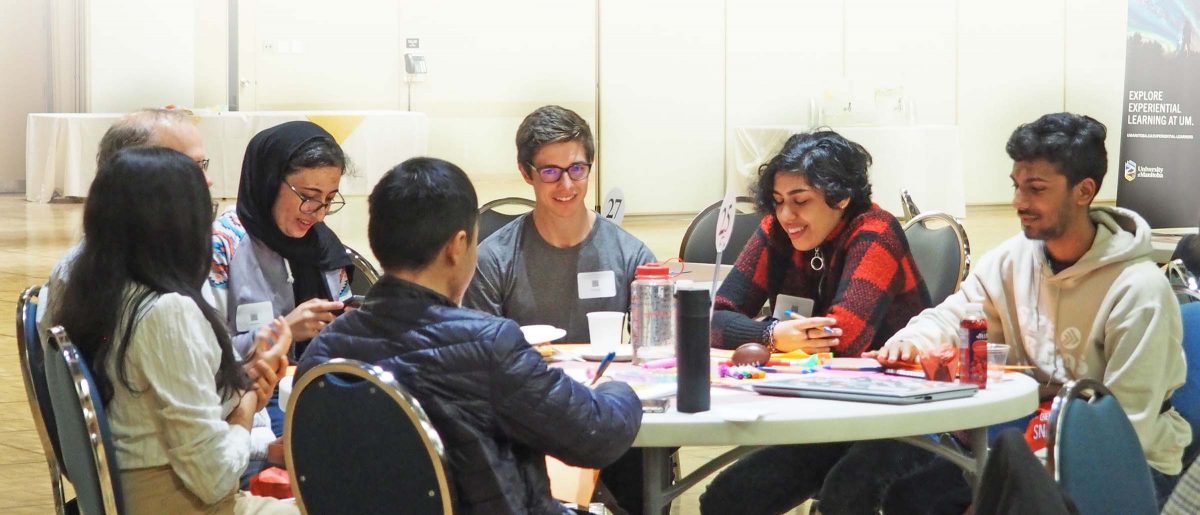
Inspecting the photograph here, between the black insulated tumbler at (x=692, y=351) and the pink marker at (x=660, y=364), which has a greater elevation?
the black insulated tumbler at (x=692, y=351)

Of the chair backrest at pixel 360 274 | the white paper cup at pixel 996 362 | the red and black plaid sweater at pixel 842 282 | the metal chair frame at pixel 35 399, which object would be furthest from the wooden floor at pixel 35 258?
the white paper cup at pixel 996 362

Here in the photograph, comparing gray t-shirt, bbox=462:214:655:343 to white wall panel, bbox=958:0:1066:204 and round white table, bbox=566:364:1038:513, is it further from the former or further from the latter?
white wall panel, bbox=958:0:1066:204

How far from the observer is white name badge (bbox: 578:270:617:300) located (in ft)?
10.9

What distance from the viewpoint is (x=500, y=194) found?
44.0 ft

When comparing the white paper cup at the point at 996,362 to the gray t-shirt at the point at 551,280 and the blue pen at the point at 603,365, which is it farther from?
the gray t-shirt at the point at 551,280

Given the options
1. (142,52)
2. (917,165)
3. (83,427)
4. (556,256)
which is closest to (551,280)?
(556,256)

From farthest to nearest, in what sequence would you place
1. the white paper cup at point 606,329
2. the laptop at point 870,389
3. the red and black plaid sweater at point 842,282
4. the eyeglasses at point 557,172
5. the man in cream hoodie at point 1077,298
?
the eyeglasses at point 557,172 < the red and black plaid sweater at point 842,282 < the white paper cup at point 606,329 < the man in cream hoodie at point 1077,298 < the laptop at point 870,389

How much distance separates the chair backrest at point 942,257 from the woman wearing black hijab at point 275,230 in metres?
1.64

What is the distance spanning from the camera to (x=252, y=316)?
10.2 feet

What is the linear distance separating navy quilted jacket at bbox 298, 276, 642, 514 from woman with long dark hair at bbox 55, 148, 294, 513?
0.39 meters

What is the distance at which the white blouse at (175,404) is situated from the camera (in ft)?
7.10

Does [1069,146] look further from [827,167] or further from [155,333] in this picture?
[155,333]

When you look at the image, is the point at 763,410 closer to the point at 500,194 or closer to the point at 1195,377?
the point at 1195,377

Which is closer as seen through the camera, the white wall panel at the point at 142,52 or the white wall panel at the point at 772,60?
the white wall panel at the point at 772,60
